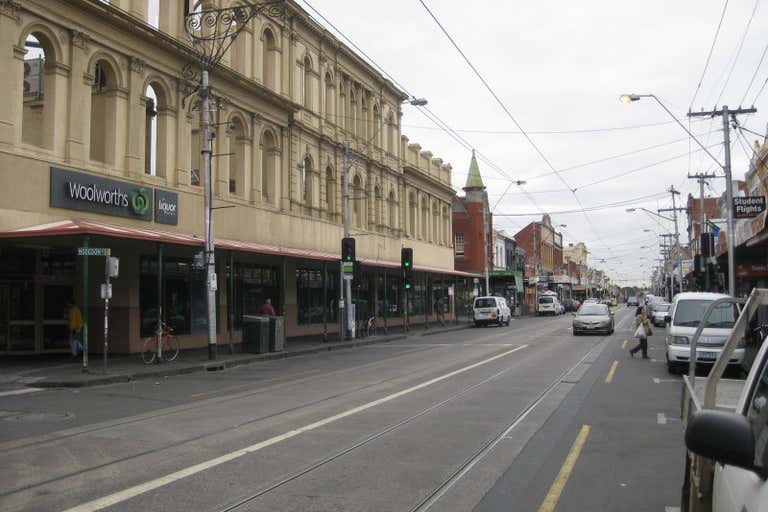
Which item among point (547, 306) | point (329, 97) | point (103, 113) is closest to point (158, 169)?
point (103, 113)

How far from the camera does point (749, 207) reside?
26.3 meters

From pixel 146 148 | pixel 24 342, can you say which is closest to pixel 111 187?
pixel 146 148

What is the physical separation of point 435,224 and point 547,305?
22751 mm

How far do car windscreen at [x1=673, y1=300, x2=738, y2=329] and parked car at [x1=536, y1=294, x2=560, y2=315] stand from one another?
51604mm

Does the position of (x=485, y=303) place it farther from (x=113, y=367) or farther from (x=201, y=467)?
(x=201, y=467)

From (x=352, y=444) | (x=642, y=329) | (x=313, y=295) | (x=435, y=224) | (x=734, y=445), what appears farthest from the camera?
(x=435, y=224)

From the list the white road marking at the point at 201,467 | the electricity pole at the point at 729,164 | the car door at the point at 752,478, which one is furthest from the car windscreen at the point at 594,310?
the car door at the point at 752,478

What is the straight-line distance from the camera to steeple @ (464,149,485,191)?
67.6 meters

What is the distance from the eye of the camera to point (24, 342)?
20953mm

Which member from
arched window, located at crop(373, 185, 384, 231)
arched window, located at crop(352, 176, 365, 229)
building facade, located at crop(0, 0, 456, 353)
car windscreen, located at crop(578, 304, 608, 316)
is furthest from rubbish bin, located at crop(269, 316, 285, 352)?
arched window, located at crop(373, 185, 384, 231)

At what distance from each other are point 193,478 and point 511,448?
370cm

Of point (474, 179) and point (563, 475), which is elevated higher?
point (474, 179)

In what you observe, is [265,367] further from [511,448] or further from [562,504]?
[562,504]

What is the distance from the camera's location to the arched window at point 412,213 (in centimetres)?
4641
